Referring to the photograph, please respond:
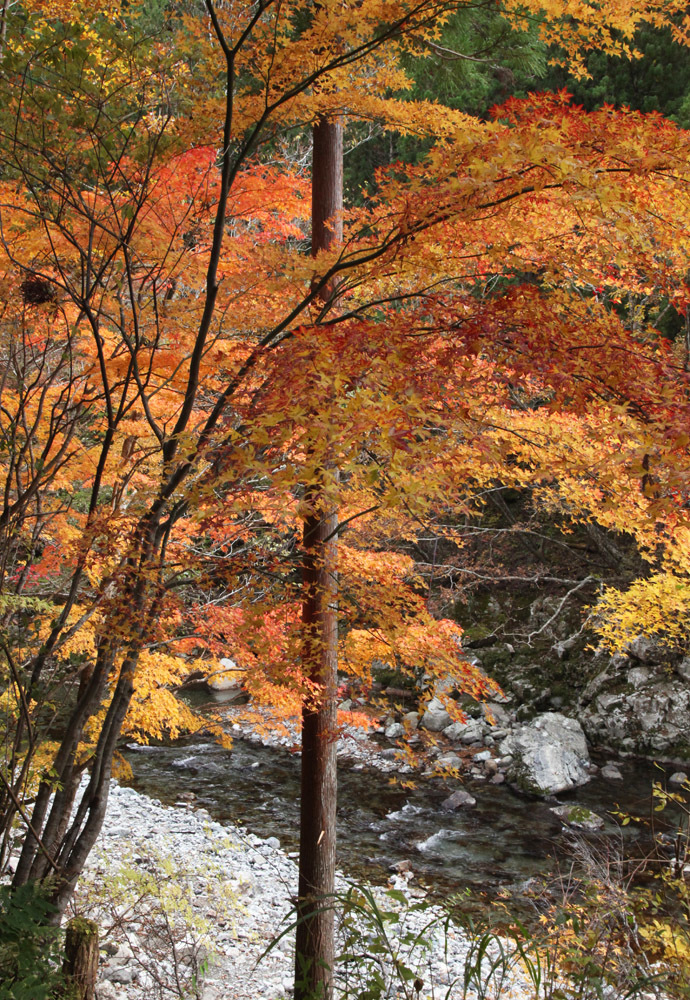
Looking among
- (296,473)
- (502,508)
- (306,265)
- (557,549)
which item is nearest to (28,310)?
(306,265)

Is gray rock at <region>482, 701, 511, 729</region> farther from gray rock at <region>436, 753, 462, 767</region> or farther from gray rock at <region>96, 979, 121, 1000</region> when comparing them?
gray rock at <region>96, 979, 121, 1000</region>

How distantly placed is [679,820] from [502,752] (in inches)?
113

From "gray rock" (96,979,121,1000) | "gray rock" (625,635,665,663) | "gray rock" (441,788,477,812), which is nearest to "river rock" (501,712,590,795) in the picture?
"gray rock" (441,788,477,812)

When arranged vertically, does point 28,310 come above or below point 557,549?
below

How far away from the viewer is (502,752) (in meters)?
10.5

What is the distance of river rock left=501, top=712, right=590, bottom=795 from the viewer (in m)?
9.52

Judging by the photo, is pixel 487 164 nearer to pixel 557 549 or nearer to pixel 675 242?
pixel 675 242

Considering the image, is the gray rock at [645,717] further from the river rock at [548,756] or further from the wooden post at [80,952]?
the wooden post at [80,952]

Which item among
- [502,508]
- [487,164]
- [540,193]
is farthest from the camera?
[502,508]

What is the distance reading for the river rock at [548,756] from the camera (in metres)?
9.52

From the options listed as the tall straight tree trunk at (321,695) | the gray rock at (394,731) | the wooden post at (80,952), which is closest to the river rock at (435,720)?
the gray rock at (394,731)

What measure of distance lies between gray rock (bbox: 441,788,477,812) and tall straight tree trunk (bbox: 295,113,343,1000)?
14.5 feet

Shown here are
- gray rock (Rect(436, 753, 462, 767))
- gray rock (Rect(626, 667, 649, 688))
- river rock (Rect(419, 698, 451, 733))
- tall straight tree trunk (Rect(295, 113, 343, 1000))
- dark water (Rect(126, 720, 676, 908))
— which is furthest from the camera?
river rock (Rect(419, 698, 451, 733))

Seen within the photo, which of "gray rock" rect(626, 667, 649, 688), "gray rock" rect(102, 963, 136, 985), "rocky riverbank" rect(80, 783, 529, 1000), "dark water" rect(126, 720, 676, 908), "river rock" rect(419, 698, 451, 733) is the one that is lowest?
"gray rock" rect(102, 963, 136, 985)
